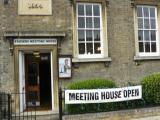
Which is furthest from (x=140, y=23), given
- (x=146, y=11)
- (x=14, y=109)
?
(x=14, y=109)

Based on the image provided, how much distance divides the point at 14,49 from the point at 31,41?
769 mm

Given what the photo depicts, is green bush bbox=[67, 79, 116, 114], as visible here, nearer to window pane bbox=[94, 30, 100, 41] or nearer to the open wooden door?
the open wooden door

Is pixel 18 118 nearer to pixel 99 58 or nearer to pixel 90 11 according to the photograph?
pixel 99 58

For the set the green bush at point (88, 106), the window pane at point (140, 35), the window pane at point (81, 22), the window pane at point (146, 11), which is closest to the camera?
the green bush at point (88, 106)

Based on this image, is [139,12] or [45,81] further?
[139,12]

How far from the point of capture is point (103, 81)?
1541 cm

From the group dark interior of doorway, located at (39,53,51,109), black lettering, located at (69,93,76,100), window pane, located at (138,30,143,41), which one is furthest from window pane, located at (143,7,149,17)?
black lettering, located at (69,93,76,100)

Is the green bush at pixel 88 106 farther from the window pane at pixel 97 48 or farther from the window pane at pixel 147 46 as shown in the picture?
the window pane at pixel 147 46

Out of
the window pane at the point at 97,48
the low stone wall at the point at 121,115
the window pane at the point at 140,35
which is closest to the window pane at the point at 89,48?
the window pane at the point at 97,48

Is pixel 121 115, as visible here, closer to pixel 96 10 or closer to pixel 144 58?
pixel 144 58

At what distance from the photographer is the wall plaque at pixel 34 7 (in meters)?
15.9

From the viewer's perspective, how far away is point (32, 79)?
16938 mm

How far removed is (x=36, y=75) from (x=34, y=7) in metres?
3.07

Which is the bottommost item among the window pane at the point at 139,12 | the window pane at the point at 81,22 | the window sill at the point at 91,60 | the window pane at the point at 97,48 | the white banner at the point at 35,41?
the window sill at the point at 91,60
